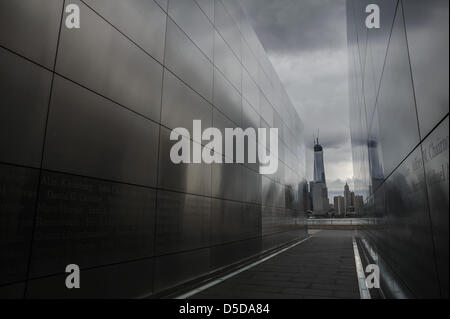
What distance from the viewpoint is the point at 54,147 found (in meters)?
4.65

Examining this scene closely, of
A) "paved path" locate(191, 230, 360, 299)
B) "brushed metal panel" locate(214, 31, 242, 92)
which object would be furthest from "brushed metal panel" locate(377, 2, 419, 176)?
"brushed metal panel" locate(214, 31, 242, 92)

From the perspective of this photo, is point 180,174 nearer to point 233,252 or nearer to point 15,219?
point 15,219

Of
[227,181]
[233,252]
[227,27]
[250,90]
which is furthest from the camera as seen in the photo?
[250,90]

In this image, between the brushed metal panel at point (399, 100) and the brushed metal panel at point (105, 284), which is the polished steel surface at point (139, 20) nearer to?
the brushed metal panel at point (105, 284)

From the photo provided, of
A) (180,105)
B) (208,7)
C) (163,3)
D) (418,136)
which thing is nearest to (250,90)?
(208,7)

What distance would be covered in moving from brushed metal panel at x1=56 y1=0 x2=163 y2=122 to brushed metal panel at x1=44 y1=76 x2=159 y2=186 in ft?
0.79

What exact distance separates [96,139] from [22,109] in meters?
1.34

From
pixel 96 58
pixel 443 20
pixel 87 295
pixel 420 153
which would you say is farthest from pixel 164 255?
pixel 443 20

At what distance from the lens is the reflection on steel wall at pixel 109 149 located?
4.19 m

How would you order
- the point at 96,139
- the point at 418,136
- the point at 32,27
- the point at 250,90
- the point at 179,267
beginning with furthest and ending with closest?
1. the point at 250,90
2. the point at 179,267
3. the point at 96,139
4. the point at 32,27
5. the point at 418,136

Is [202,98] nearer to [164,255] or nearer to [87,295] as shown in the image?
[164,255]

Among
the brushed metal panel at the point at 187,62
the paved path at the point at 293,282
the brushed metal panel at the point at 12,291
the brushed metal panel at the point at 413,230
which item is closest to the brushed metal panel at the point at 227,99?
the brushed metal panel at the point at 187,62

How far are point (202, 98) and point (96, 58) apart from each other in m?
4.45

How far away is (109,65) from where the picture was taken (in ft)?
19.3
